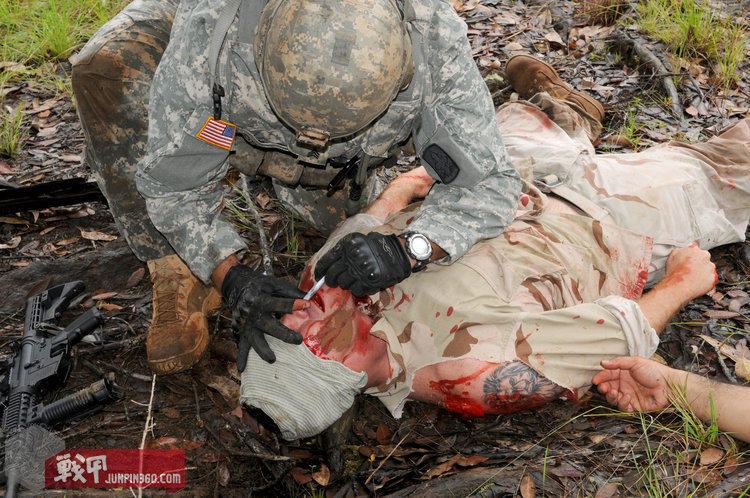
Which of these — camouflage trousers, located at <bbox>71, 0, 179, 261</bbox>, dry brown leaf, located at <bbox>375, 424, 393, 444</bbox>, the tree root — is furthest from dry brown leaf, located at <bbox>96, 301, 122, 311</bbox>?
the tree root

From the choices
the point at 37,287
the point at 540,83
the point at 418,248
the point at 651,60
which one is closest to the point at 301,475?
the point at 418,248

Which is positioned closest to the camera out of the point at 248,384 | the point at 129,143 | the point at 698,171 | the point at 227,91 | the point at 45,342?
the point at 248,384

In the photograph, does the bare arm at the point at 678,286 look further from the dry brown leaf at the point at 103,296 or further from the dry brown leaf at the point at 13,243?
the dry brown leaf at the point at 13,243

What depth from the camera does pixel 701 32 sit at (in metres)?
4.62

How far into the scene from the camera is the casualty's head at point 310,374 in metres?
2.35

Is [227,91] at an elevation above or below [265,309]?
above

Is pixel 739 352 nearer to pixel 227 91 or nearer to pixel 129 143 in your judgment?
pixel 227 91

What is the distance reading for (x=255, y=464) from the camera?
2.71 meters

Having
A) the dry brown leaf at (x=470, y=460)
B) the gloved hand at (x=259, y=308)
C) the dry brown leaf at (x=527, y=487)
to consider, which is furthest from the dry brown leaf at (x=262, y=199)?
the dry brown leaf at (x=527, y=487)

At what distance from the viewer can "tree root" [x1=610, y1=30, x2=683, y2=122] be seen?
4.36 metres

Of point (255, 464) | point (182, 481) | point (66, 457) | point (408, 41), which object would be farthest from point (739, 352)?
point (66, 457)

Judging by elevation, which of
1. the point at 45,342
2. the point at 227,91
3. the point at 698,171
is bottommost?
the point at 45,342

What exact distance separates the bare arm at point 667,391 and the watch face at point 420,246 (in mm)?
902

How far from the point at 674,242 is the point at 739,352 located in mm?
622
